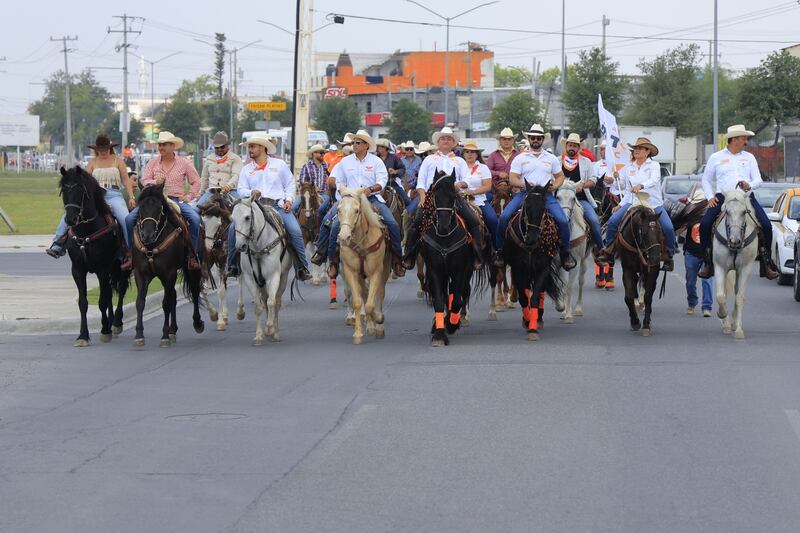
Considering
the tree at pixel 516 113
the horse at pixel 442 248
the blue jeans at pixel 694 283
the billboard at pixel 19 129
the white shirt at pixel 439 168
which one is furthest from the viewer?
the billboard at pixel 19 129

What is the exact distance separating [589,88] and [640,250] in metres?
60.6

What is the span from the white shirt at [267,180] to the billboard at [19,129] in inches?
5284


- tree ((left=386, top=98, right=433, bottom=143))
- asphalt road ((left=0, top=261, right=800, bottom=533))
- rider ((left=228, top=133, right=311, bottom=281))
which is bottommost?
asphalt road ((left=0, top=261, right=800, bottom=533))

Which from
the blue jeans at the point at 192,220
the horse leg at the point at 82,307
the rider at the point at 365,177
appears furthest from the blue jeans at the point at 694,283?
the horse leg at the point at 82,307

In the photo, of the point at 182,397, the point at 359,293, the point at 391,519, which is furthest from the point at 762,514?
the point at 359,293

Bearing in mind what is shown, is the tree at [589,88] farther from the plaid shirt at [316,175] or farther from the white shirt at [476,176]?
the white shirt at [476,176]

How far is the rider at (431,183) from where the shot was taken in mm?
16141

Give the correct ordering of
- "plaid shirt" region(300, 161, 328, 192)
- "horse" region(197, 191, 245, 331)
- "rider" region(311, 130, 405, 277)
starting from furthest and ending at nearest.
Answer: "plaid shirt" region(300, 161, 328, 192) < "horse" region(197, 191, 245, 331) < "rider" region(311, 130, 405, 277)

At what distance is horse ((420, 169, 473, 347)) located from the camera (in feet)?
51.5

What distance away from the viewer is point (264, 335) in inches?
655

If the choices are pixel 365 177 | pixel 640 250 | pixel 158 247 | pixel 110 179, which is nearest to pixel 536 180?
pixel 640 250

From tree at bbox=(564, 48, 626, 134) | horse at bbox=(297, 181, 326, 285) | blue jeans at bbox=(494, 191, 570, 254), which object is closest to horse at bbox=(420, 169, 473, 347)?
blue jeans at bbox=(494, 191, 570, 254)

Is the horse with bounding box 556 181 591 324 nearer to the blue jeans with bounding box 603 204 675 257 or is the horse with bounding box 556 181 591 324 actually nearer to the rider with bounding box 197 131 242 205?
the blue jeans with bounding box 603 204 675 257

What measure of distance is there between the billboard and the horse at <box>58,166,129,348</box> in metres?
134
